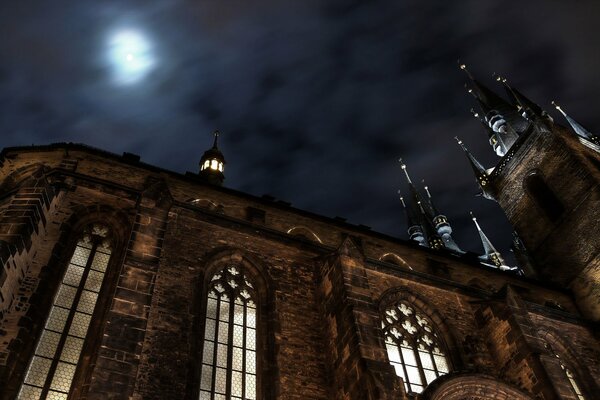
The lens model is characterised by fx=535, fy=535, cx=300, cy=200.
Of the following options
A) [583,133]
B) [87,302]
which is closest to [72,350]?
[87,302]

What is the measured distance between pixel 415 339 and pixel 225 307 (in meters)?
5.37

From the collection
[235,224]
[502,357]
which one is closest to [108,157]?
[235,224]

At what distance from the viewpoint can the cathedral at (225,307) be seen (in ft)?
32.4

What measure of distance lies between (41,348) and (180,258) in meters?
3.69

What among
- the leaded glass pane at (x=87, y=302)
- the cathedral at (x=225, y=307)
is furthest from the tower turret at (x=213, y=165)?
the leaded glass pane at (x=87, y=302)

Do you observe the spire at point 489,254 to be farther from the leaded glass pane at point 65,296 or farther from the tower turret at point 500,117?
the leaded glass pane at point 65,296

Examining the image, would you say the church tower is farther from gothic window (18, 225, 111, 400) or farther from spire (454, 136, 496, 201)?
gothic window (18, 225, 111, 400)

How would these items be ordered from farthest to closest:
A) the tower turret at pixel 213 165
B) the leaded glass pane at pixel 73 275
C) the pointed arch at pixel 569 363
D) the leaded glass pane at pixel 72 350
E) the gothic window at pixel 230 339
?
1. the tower turret at pixel 213 165
2. the pointed arch at pixel 569 363
3. the leaded glass pane at pixel 73 275
4. the gothic window at pixel 230 339
5. the leaded glass pane at pixel 72 350

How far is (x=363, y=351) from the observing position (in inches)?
428

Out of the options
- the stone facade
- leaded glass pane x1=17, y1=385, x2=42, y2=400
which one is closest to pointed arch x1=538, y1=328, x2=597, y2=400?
the stone facade

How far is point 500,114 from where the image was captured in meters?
31.0

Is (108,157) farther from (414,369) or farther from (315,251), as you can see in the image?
(414,369)

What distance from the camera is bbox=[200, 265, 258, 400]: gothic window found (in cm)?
1073

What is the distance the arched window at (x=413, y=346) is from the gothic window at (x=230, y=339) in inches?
149
